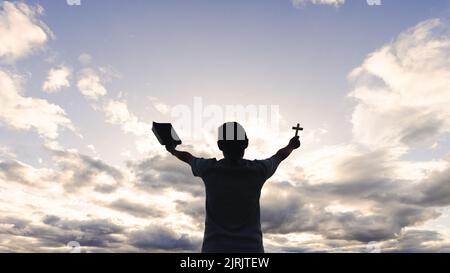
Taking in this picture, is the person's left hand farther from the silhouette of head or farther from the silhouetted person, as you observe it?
the silhouette of head

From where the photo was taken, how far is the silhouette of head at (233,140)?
6.08m

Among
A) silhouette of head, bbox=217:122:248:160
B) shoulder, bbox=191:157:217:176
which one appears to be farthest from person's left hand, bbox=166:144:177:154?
silhouette of head, bbox=217:122:248:160

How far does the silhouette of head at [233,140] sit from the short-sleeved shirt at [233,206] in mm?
144

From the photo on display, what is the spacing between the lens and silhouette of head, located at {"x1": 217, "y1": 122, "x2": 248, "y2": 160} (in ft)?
20.0

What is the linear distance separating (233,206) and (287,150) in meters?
1.55

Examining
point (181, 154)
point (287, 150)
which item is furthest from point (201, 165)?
point (287, 150)

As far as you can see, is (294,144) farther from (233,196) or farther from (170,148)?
(170,148)

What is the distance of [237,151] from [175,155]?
1422 mm

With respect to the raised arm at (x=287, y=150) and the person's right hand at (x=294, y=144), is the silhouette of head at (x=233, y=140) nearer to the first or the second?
the raised arm at (x=287, y=150)

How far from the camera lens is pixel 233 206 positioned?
6047 mm

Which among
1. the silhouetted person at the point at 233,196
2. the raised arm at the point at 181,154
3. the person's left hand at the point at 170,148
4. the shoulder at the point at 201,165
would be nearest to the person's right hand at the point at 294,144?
the silhouetted person at the point at 233,196

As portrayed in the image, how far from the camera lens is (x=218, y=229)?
5980 millimetres
